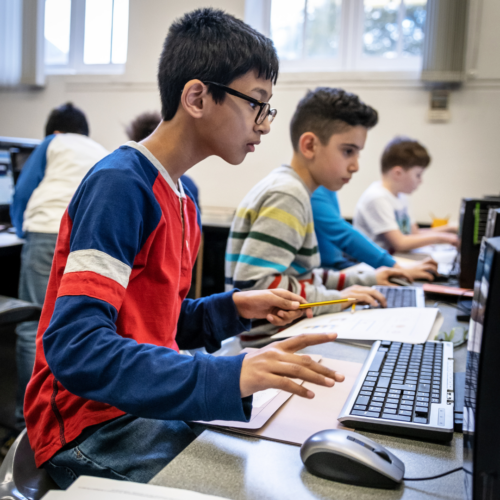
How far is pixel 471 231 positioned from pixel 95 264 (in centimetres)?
123

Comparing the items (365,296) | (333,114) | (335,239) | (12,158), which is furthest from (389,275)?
(12,158)

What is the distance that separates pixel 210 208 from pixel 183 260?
296 cm

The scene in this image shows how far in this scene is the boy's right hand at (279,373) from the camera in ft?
1.67

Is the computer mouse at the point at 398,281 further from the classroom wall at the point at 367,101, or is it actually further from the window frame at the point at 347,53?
the window frame at the point at 347,53

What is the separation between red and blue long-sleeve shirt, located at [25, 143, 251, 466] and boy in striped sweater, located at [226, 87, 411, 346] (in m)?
0.27

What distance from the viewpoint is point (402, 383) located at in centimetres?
71

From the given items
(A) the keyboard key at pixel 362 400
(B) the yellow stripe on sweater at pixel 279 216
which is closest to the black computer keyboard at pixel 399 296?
(B) the yellow stripe on sweater at pixel 279 216

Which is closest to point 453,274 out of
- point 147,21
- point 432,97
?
point 432,97

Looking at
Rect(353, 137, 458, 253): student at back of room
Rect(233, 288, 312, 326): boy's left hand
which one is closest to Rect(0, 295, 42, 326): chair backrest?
Rect(233, 288, 312, 326): boy's left hand

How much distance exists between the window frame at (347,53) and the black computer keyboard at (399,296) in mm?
2493

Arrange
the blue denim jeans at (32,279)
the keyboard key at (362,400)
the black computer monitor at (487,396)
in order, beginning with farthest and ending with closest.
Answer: the blue denim jeans at (32,279)
the keyboard key at (362,400)
the black computer monitor at (487,396)

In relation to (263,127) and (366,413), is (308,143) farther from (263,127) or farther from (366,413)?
(366,413)

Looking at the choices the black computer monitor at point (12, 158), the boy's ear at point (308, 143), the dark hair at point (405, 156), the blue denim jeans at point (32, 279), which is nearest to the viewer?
the boy's ear at point (308, 143)

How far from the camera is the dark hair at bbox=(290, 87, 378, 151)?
1.46 metres
